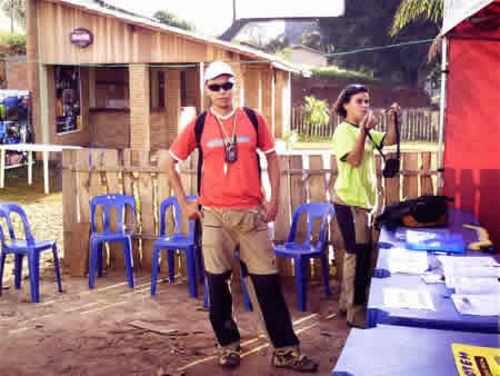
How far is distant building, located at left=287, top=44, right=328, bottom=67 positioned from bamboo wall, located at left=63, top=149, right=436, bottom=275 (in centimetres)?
4823

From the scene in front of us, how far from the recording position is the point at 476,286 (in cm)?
327

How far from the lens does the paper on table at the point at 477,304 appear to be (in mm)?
2926

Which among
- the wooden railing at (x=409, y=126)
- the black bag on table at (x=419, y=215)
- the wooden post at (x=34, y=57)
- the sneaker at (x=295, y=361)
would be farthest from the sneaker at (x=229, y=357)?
the wooden railing at (x=409, y=126)

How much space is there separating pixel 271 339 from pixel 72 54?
15.0 m

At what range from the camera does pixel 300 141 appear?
94.4ft

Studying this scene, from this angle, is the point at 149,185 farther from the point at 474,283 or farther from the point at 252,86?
the point at 252,86

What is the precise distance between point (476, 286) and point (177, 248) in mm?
3675

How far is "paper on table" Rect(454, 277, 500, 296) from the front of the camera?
321 centimetres

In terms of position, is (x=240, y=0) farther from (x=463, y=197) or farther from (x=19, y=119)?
(x=463, y=197)

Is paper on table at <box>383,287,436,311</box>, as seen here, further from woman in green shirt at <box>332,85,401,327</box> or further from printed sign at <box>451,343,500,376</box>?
woman in green shirt at <box>332,85,401,327</box>

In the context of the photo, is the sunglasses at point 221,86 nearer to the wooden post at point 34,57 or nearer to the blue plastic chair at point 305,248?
the blue plastic chair at point 305,248

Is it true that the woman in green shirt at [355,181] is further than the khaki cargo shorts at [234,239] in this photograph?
Yes

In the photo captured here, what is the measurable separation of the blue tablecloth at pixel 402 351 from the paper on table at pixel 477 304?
0.29 meters

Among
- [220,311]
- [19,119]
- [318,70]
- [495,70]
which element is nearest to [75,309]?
[220,311]
